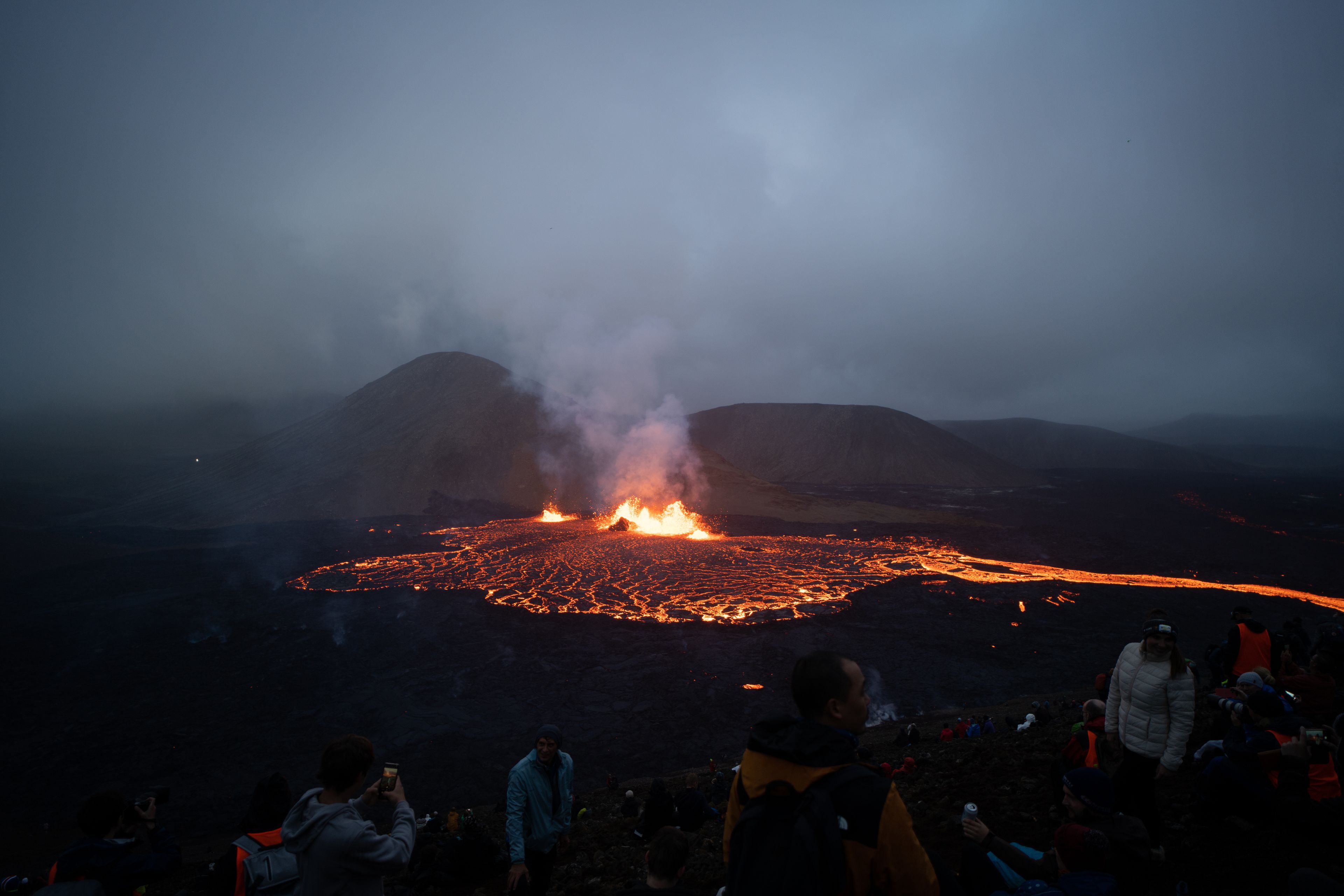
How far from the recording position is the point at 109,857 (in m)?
3.76

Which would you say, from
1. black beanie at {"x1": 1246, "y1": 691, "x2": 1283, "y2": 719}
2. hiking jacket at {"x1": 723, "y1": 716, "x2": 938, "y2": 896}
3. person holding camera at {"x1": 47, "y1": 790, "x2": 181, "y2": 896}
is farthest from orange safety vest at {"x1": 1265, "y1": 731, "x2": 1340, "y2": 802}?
person holding camera at {"x1": 47, "y1": 790, "x2": 181, "y2": 896}

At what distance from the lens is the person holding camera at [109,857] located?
3695 millimetres

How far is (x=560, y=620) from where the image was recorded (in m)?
19.6

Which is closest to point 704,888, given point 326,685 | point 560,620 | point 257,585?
point 326,685

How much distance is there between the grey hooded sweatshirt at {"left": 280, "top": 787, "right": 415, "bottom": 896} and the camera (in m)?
2.76

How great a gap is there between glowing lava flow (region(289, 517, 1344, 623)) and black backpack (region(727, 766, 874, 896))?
1808 centimetres

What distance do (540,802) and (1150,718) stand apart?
4940mm

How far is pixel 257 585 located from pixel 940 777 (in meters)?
27.2

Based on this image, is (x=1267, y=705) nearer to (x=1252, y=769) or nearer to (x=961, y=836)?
(x=1252, y=769)

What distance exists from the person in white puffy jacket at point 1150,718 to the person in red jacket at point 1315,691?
8.93ft

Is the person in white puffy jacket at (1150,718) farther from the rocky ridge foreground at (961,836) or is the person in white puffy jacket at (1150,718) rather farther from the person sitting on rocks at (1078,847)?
the person sitting on rocks at (1078,847)

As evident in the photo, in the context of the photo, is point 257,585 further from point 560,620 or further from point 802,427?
point 802,427

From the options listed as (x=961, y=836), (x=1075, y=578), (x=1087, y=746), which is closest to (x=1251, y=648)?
(x=1087, y=746)

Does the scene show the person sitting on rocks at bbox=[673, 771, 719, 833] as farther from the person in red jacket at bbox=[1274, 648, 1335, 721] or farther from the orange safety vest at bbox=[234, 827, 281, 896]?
the person in red jacket at bbox=[1274, 648, 1335, 721]
